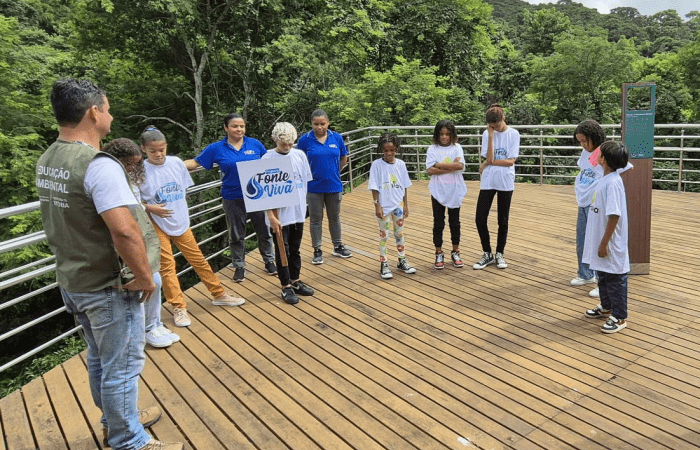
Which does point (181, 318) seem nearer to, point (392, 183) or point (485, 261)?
point (392, 183)

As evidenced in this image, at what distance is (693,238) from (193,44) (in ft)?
38.5

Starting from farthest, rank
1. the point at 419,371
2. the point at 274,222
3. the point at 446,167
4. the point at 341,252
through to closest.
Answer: the point at 341,252
the point at 446,167
the point at 274,222
the point at 419,371

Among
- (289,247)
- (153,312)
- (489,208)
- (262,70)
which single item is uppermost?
(262,70)

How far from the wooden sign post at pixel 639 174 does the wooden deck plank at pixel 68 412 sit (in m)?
4.76

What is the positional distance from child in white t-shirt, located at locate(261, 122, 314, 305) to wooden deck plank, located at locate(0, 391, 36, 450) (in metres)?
2.13

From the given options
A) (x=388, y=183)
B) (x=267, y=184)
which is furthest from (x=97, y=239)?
(x=388, y=183)

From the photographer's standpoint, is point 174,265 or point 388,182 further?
point 388,182

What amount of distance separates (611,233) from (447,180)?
1.76 m

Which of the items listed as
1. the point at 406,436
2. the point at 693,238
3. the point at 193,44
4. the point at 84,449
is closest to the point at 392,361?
the point at 406,436

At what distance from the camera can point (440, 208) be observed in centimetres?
536

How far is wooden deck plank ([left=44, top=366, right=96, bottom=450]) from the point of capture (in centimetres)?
293

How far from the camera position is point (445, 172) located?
17.1 feet

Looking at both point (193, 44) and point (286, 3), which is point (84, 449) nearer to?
point (193, 44)

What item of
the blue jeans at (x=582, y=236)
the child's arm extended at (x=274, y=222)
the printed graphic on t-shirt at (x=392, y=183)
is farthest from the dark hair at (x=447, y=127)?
the child's arm extended at (x=274, y=222)
